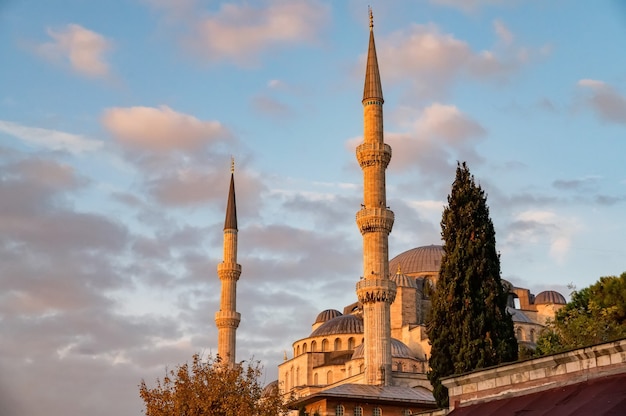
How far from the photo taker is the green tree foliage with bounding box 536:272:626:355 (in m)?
28.6

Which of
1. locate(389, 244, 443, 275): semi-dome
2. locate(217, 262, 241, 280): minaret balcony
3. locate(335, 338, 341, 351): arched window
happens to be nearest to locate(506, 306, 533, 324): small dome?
locate(389, 244, 443, 275): semi-dome

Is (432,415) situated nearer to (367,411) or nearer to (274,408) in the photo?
(274,408)

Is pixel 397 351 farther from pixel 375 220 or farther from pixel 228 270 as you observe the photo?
pixel 375 220

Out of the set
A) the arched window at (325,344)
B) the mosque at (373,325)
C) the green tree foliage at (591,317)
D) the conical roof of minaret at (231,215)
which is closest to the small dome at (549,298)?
the mosque at (373,325)

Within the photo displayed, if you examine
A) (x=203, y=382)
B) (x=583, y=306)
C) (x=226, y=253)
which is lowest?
(x=203, y=382)

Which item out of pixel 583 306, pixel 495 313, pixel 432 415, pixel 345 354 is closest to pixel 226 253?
pixel 345 354

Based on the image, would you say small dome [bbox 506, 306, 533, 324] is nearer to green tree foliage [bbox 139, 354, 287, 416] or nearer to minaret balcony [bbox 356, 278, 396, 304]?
minaret balcony [bbox 356, 278, 396, 304]

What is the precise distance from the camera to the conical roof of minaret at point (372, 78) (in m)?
43.5

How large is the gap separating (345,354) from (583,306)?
84.2 ft

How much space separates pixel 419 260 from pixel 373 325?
83.3 ft

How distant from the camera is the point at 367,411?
136 feet

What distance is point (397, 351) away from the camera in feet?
172

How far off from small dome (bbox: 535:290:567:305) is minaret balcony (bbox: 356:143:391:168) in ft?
97.6

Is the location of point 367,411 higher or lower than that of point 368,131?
lower
